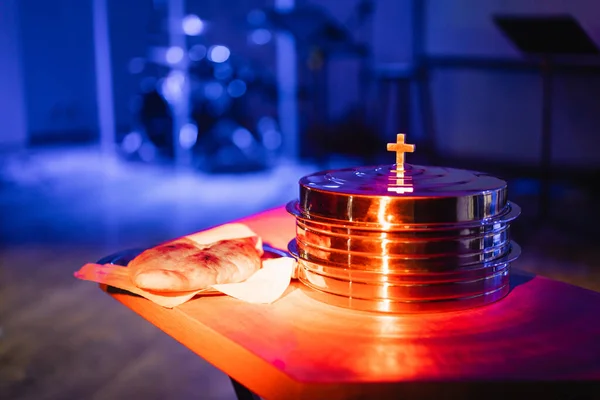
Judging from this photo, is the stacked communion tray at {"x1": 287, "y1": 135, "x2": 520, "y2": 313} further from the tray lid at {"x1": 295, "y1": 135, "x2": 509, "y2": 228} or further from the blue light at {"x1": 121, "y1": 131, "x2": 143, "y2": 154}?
the blue light at {"x1": 121, "y1": 131, "x2": 143, "y2": 154}

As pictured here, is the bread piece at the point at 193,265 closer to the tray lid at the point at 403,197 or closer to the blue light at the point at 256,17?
the tray lid at the point at 403,197

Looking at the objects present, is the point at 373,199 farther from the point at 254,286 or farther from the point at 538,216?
the point at 538,216

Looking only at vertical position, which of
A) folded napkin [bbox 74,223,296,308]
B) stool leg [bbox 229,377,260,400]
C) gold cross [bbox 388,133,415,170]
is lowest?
stool leg [bbox 229,377,260,400]

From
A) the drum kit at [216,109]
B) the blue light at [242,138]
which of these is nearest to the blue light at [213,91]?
the drum kit at [216,109]

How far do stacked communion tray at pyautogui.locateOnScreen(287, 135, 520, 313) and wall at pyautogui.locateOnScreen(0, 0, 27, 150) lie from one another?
5935 mm

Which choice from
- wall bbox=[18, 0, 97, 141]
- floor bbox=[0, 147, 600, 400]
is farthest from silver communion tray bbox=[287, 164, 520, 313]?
wall bbox=[18, 0, 97, 141]

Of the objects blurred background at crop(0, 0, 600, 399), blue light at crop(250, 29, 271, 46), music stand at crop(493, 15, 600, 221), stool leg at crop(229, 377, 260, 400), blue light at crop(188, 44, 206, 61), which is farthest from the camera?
blue light at crop(250, 29, 271, 46)

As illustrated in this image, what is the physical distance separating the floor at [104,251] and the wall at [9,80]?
339 mm

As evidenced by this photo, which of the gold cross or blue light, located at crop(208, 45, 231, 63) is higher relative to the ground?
blue light, located at crop(208, 45, 231, 63)

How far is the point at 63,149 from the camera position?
799cm

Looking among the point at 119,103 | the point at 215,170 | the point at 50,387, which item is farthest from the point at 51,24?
the point at 50,387

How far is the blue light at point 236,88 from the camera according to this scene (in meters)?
6.27

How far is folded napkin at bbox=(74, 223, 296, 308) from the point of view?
91cm

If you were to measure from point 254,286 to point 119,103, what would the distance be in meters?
7.96
